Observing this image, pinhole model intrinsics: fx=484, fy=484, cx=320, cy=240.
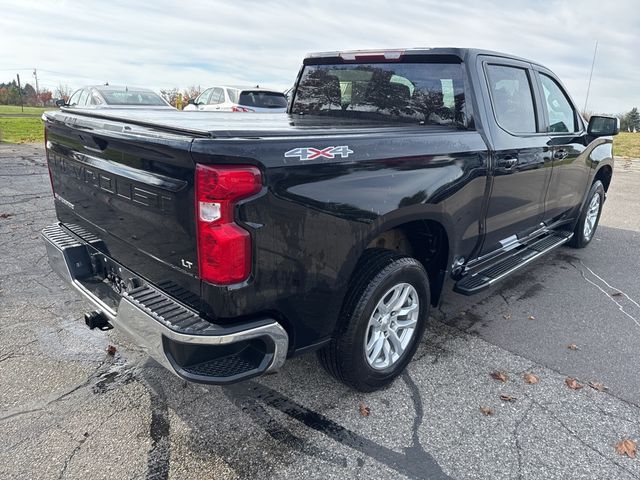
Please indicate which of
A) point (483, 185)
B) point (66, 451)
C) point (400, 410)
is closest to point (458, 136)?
point (483, 185)

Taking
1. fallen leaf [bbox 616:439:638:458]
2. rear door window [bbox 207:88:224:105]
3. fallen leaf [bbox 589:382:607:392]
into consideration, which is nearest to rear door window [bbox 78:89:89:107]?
rear door window [bbox 207:88:224:105]

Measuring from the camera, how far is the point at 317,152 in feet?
7.36

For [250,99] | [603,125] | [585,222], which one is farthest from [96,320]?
[250,99]

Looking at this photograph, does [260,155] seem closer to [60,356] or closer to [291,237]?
[291,237]

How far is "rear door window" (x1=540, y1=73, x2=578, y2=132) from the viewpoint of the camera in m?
4.39

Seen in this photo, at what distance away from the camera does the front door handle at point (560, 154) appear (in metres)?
4.33

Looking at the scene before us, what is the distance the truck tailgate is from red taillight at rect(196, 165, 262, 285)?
0.07 meters

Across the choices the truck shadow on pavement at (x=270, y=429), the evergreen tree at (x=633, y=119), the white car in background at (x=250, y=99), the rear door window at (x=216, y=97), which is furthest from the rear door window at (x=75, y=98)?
the evergreen tree at (x=633, y=119)

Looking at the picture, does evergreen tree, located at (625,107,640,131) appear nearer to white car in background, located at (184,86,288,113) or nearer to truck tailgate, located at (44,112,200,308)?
white car in background, located at (184,86,288,113)

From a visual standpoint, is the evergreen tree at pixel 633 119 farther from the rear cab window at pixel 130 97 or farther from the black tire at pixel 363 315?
the black tire at pixel 363 315

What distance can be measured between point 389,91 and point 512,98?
1000 mm

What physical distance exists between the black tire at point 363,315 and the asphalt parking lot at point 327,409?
6.9 inches

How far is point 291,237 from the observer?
2.19 meters

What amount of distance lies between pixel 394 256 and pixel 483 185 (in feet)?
3.22
